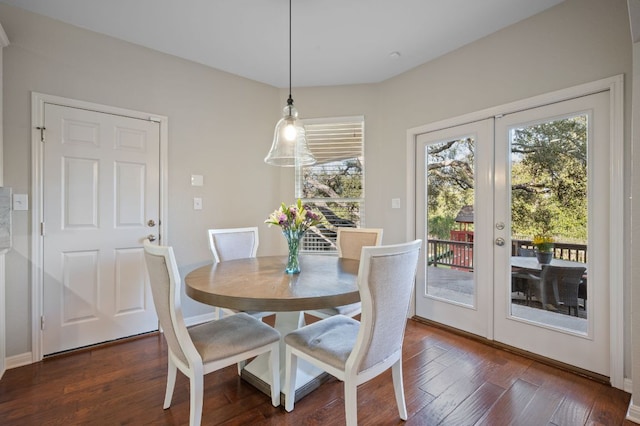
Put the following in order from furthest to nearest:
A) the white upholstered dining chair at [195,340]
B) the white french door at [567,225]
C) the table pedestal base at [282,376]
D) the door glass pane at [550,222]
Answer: the door glass pane at [550,222] → the white french door at [567,225] → the table pedestal base at [282,376] → the white upholstered dining chair at [195,340]

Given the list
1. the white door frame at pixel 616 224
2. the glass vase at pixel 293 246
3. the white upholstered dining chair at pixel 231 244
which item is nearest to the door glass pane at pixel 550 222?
the white door frame at pixel 616 224

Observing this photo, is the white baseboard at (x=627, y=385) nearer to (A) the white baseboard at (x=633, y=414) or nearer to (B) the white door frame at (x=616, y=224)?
(B) the white door frame at (x=616, y=224)

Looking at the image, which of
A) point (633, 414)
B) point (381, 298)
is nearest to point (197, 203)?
point (381, 298)

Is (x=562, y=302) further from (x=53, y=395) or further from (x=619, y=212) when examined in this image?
(x=53, y=395)

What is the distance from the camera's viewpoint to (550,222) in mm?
2215

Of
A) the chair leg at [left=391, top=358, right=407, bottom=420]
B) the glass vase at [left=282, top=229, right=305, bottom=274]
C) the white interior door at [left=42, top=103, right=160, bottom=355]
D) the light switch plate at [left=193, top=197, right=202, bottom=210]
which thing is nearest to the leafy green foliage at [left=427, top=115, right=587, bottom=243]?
the chair leg at [left=391, top=358, right=407, bottom=420]

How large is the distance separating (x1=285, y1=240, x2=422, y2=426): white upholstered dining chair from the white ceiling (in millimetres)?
1870

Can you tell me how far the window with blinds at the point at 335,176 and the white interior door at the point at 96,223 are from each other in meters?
1.66

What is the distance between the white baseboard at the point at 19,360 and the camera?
2092 mm

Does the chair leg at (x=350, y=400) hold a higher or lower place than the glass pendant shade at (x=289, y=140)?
lower

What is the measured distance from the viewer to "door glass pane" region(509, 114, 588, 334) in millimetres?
2076

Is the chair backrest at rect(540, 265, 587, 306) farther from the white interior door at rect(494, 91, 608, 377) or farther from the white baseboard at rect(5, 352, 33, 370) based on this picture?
the white baseboard at rect(5, 352, 33, 370)

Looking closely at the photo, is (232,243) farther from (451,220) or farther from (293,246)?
(451,220)

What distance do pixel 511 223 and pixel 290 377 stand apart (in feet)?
6.86
